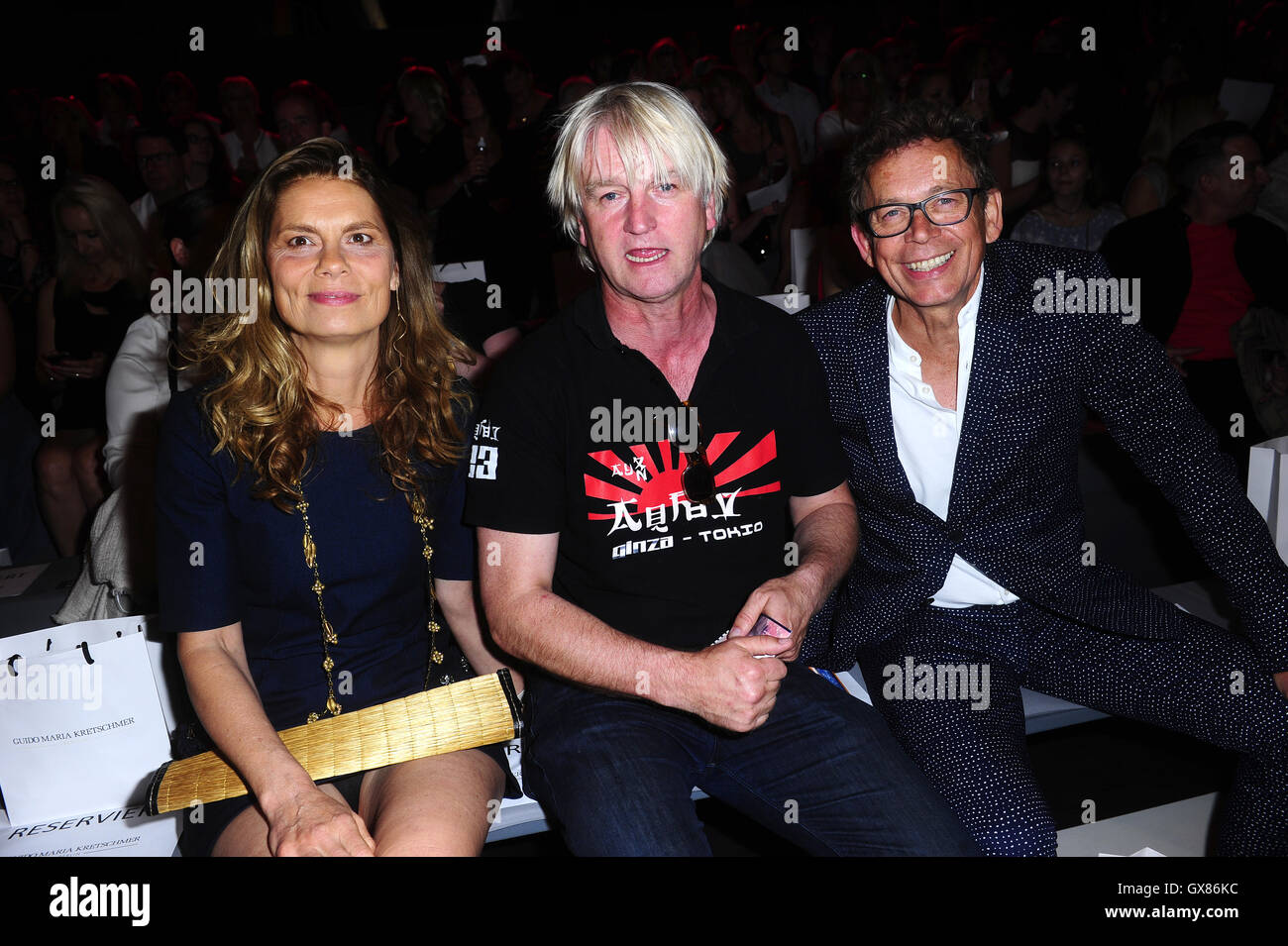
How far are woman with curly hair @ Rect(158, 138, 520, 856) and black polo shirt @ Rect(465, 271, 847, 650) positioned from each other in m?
0.16

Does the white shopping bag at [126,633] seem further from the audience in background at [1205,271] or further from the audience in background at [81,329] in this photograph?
the audience in background at [1205,271]

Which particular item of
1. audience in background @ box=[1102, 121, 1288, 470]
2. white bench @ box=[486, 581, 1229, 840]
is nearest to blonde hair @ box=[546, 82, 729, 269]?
white bench @ box=[486, 581, 1229, 840]

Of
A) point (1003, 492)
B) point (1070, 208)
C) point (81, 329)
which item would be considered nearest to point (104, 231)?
point (81, 329)

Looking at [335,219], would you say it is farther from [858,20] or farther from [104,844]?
[858,20]

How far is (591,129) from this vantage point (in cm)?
182

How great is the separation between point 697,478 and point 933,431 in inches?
21.2

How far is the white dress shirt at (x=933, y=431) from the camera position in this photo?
2.01 m

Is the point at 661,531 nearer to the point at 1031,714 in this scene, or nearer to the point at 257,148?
the point at 1031,714

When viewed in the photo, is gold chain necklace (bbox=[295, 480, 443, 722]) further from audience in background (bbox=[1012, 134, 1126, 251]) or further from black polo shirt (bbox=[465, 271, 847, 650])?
audience in background (bbox=[1012, 134, 1126, 251])

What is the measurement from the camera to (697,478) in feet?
6.05

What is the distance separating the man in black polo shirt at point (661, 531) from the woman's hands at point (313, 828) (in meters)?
0.34

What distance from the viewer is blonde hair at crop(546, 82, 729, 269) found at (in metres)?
1.78

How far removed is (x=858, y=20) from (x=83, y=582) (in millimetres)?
6760

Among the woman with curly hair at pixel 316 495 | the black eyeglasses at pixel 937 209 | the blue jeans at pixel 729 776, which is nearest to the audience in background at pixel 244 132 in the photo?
the woman with curly hair at pixel 316 495
